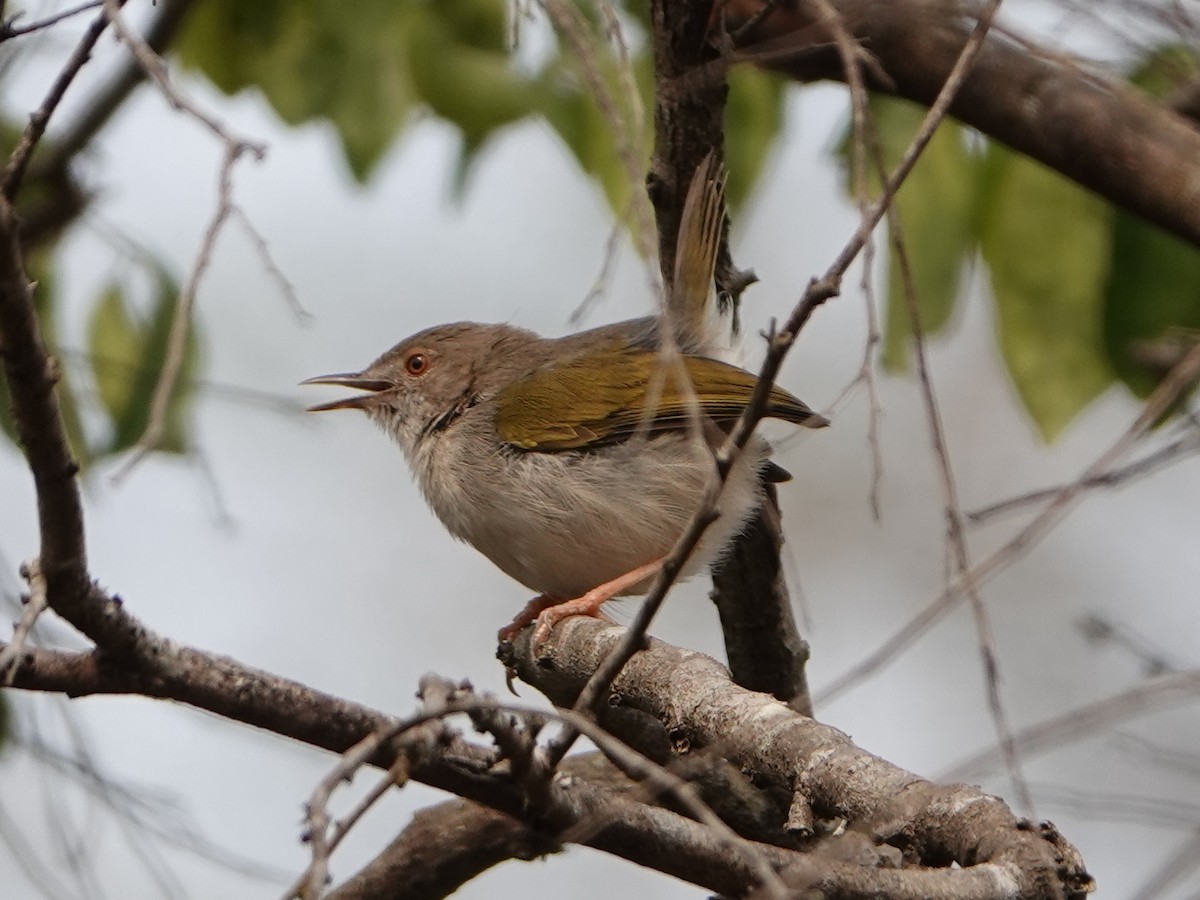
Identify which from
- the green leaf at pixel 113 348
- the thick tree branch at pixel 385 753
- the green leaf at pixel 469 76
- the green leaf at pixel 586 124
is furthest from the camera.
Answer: the green leaf at pixel 113 348

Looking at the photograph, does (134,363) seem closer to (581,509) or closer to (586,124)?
(581,509)

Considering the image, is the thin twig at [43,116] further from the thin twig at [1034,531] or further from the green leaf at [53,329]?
the green leaf at [53,329]

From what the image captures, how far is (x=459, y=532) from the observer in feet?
16.0

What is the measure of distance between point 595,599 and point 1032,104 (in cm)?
192

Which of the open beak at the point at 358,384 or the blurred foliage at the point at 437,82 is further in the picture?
the open beak at the point at 358,384

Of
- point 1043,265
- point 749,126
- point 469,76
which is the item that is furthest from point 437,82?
point 1043,265

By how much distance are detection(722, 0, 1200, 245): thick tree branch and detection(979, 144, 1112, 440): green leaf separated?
13 centimetres

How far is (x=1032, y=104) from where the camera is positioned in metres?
4.18

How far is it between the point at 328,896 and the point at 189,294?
2181 mm

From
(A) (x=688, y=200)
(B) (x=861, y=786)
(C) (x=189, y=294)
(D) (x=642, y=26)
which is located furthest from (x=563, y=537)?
(C) (x=189, y=294)

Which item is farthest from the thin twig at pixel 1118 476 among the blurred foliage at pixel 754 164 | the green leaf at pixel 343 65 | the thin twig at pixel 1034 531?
the green leaf at pixel 343 65

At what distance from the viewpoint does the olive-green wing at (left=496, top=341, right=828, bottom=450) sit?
15.2ft

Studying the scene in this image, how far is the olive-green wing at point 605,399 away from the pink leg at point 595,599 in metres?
0.45

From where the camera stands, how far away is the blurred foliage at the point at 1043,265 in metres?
3.96
